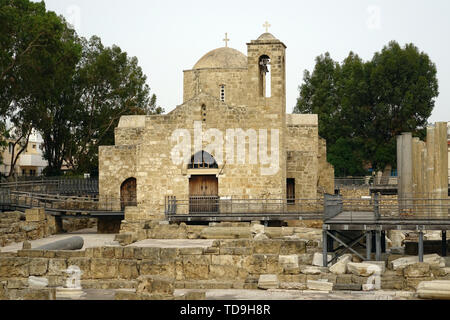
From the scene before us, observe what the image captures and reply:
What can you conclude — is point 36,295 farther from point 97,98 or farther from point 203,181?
point 97,98

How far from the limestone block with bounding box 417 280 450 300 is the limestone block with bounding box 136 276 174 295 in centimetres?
564

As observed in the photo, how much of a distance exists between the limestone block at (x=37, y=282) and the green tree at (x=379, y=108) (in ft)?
122

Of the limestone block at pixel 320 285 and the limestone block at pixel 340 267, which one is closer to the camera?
the limestone block at pixel 320 285

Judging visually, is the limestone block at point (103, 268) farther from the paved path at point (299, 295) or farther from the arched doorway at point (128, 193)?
the arched doorway at point (128, 193)

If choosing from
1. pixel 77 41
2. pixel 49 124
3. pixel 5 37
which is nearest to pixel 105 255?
pixel 5 37

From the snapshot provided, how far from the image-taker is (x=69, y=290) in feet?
52.7

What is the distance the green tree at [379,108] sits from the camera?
5041cm

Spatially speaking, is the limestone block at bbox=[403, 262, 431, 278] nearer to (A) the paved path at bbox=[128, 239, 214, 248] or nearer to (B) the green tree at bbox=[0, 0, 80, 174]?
(A) the paved path at bbox=[128, 239, 214, 248]

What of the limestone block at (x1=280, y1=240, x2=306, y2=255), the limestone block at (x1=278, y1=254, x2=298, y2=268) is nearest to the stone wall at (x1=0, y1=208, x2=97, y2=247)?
the limestone block at (x1=280, y1=240, x2=306, y2=255)

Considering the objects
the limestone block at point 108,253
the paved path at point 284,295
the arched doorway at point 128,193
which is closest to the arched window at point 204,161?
the arched doorway at point 128,193

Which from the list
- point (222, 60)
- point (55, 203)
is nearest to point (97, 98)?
point (222, 60)

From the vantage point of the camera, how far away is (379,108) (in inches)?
2019
